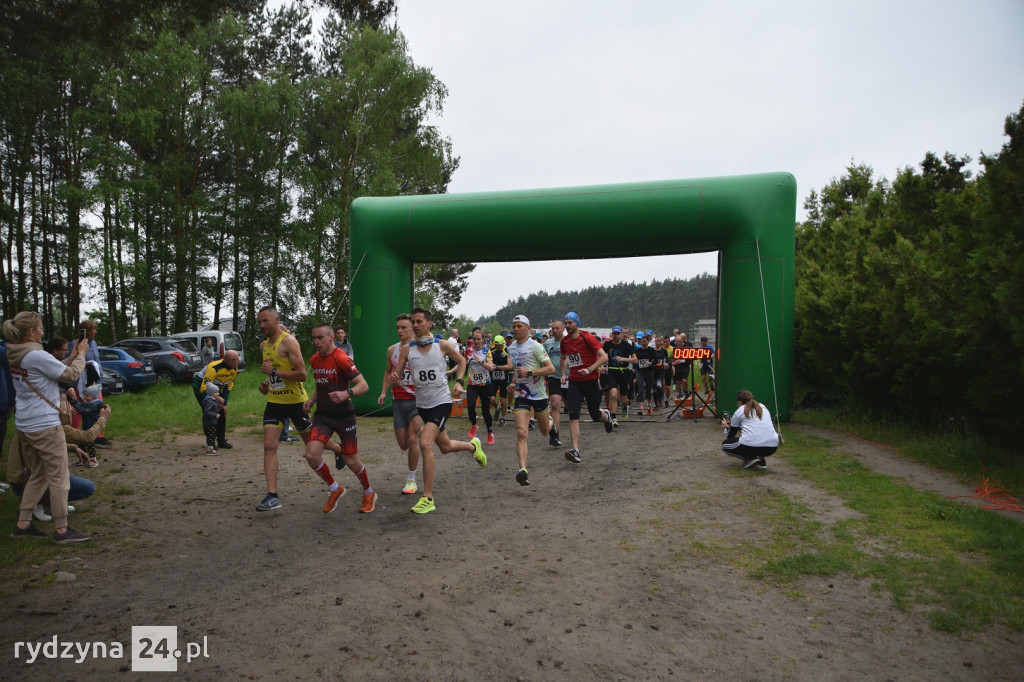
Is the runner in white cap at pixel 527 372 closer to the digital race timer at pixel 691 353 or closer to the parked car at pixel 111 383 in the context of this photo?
the digital race timer at pixel 691 353

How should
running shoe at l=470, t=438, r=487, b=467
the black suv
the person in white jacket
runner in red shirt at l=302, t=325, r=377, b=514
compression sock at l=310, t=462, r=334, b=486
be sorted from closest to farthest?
runner in red shirt at l=302, t=325, r=377, b=514 < compression sock at l=310, t=462, r=334, b=486 < running shoe at l=470, t=438, r=487, b=467 < the person in white jacket < the black suv

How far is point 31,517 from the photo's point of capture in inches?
237

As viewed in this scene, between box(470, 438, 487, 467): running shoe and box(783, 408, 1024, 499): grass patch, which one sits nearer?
box(783, 408, 1024, 499): grass patch

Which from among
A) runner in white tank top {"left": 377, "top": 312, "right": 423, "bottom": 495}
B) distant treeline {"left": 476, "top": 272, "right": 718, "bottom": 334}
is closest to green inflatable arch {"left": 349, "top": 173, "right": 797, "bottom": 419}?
runner in white tank top {"left": 377, "top": 312, "right": 423, "bottom": 495}

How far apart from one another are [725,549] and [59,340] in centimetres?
697

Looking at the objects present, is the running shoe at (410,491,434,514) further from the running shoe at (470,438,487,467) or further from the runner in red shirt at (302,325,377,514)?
the running shoe at (470,438,487,467)

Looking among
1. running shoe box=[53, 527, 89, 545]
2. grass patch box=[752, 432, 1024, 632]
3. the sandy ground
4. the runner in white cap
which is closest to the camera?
the sandy ground

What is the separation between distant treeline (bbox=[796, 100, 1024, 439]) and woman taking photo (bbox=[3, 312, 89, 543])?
9.10m

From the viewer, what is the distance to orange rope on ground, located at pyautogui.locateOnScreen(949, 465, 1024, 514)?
6840 millimetres

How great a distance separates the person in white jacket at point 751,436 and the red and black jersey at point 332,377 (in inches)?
207

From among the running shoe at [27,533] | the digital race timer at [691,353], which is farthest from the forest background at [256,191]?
the running shoe at [27,533]

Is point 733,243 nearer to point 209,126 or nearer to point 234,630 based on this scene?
point 234,630

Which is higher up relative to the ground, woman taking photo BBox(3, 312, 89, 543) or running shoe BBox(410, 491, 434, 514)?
woman taking photo BBox(3, 312, 89, 543)

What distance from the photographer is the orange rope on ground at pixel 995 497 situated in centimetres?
684
